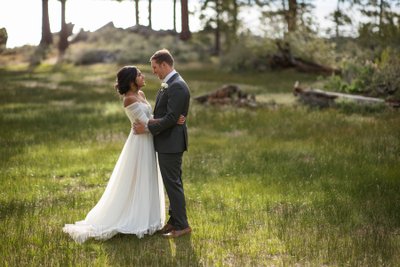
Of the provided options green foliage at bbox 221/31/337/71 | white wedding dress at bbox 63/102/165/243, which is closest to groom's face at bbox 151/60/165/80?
white wedding dress at bbox 63/102/165/243

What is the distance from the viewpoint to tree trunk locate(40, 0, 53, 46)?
170ft

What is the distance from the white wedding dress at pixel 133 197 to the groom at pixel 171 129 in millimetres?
161

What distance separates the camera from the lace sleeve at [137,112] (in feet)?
22.9

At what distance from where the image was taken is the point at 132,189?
23.3ft

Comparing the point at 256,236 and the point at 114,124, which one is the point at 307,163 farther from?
the point at 114,124

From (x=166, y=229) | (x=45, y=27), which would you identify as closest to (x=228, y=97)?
(x=166, y=229)

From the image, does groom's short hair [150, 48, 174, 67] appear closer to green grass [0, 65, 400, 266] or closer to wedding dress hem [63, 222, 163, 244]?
wedding dress hem [63, 222, 163, 244]

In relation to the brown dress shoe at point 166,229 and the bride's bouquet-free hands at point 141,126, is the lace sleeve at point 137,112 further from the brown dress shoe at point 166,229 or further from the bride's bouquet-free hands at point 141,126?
the brown dress shoe at point 166,229

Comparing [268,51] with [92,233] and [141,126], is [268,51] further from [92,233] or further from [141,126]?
[92,233]

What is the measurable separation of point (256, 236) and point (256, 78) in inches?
1164

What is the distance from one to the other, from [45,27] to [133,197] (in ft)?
166

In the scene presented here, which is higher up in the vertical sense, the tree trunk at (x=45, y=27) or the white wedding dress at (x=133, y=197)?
the tree trunk at (x=45, y=27)

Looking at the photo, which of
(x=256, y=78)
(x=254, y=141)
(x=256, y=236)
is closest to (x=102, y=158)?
(x=254, y=141)

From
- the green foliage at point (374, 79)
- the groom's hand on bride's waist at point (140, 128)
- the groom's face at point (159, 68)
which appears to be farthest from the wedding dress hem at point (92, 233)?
the green foliage at point (374, 79)
